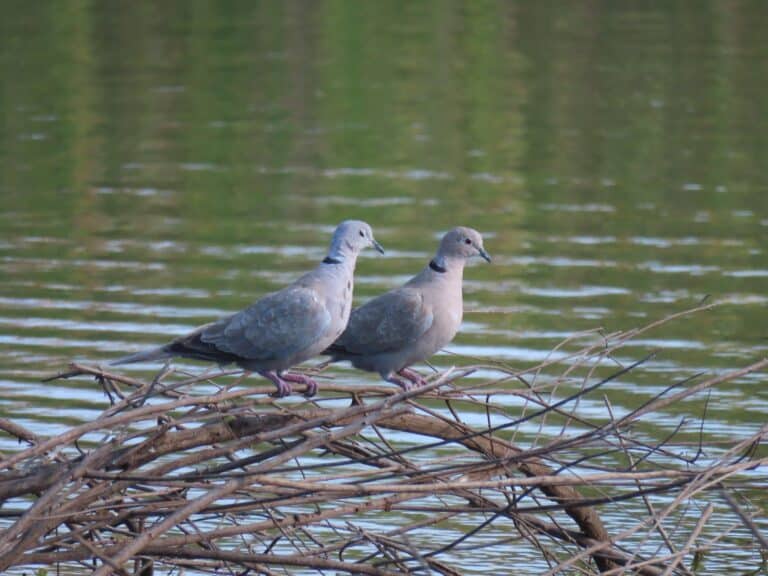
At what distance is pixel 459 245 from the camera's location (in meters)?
6.50

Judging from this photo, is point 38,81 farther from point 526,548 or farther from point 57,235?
point 526,548

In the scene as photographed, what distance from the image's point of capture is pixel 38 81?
22078 millimetres

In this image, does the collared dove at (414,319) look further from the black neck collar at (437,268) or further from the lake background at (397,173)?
the lake background at (397,173)

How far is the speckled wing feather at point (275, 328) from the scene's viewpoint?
5.76 meters

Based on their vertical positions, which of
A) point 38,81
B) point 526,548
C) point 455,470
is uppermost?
point 38,81

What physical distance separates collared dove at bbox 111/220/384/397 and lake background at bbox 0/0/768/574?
613mm

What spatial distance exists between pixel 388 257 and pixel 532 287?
56.2 inches

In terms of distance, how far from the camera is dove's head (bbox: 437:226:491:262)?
6504 mm

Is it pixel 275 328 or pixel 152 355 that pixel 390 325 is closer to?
pixel 275 328

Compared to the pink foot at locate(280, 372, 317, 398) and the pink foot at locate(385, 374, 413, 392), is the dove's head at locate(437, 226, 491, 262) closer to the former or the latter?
the pink foot at locate(385, 374, 413, 392)

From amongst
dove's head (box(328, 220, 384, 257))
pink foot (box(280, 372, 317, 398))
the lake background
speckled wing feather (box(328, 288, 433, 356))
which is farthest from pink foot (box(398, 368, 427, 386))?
dove's head (box(328, 220, 384, 257))

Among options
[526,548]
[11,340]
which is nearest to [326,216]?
[11,340]

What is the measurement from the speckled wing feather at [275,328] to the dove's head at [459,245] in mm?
834

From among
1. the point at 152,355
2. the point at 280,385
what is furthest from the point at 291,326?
the point at 152,355
